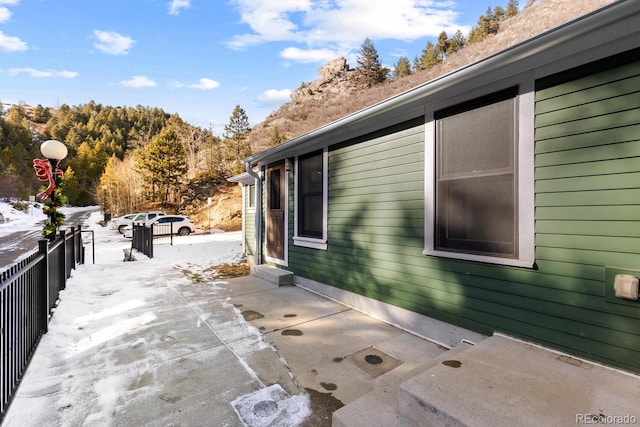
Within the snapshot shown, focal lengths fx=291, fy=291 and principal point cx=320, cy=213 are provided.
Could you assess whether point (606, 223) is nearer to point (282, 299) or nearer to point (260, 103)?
point (282, 299)

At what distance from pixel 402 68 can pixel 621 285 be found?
55.1 m

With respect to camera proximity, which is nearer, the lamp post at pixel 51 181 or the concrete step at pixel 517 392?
the concrete step at pixel 517 392

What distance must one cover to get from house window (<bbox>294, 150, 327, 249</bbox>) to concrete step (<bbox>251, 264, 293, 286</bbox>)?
672 millimetres

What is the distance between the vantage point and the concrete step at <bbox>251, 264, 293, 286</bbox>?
17.7ft

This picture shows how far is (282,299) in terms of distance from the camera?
4594 millimetres

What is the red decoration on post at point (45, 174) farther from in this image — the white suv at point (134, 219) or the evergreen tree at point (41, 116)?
the evergreen tree at point (41, 116)

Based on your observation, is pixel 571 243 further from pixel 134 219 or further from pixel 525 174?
pixel 134 219

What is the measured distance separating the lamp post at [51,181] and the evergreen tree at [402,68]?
52.7 m

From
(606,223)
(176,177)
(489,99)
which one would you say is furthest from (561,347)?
(176,177)

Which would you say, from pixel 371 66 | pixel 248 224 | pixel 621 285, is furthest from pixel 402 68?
pixel 621 285

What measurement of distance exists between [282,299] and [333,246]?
1.17 meters

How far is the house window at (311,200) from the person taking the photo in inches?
189

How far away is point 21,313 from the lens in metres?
2.48

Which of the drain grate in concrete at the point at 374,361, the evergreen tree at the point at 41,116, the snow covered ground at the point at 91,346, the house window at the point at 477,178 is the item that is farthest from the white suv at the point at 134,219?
the evergreen tree at the point at 41,116
